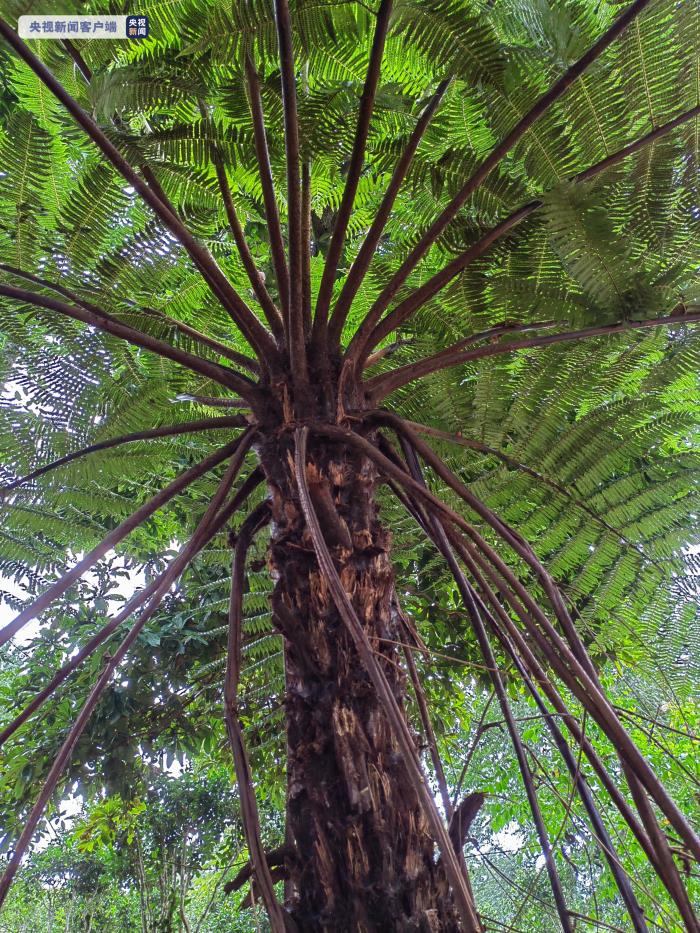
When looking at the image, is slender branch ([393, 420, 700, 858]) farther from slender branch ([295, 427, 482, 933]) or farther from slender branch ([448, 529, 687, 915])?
slender branch ([295, 427, 482, 933])

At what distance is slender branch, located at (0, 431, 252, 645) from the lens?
1057mm

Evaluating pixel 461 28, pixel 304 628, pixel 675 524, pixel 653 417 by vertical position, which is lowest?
pixel 304 628

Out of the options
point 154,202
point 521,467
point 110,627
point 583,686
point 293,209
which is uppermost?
point 154,202

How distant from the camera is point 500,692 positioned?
3.21ft

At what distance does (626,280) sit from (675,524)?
2.53ft

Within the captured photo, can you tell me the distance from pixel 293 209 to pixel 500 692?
788 mm

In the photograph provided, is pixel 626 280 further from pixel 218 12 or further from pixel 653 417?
pixel 218 12

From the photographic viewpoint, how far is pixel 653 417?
1.67 metres

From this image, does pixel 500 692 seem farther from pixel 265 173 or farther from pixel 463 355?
pixel 265 173

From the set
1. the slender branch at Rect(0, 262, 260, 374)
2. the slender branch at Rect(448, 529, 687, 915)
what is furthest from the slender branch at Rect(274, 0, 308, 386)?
the slender branch at Rect(448, 529, 687, 915)

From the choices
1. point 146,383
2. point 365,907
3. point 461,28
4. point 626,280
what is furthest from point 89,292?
point 365,907

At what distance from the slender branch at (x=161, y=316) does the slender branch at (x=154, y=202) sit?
2.3 inches

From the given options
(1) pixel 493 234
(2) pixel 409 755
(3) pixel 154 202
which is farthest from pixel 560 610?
(3) pixel 154 202

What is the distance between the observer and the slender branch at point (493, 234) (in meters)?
1.10
